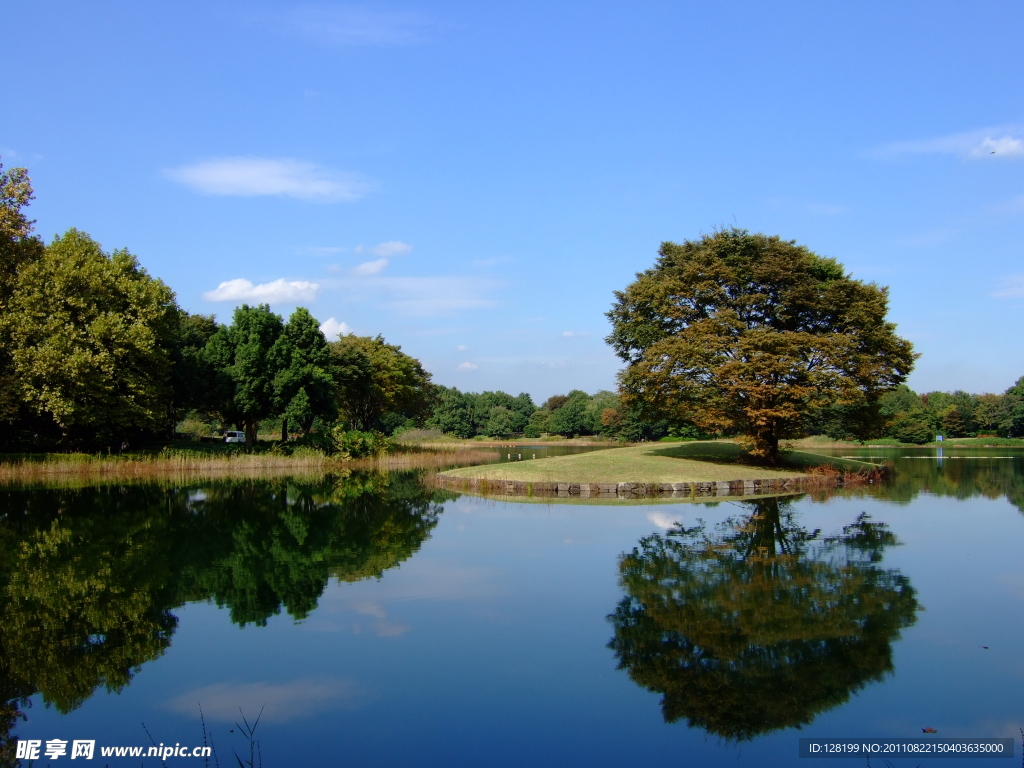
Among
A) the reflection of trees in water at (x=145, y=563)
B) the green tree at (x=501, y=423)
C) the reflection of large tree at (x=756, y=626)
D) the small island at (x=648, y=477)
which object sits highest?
the green tree at (x=501, y=423)

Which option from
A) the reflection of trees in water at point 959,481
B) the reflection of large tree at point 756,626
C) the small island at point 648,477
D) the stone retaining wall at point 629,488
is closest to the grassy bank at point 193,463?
the small island at point 648,477

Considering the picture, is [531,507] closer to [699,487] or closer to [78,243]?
[699,487]

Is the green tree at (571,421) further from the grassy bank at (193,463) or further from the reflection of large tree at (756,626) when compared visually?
the reflection of large tree at (756,626)

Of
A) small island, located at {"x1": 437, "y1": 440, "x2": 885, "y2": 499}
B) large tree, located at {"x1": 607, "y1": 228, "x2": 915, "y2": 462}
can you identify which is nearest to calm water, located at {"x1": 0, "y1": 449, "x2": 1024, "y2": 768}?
small island, located at {"x1": 437, "y1": 440, "x2": 885, "y2": 499}

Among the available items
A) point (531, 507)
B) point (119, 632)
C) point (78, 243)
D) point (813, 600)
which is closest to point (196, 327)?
point (78, 243)

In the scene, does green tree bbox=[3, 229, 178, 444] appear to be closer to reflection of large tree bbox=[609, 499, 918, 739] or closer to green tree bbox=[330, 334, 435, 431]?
green tree bbox=[330, 334, 435, 431]

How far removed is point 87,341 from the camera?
3083 centimetres

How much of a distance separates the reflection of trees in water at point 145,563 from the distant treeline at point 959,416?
66412 millimetres

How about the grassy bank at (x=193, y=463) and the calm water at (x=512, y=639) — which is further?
the grassy bank at (x=193, y=463)

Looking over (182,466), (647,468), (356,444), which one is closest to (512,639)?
(647,468)

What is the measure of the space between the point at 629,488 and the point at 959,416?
79.5 metres

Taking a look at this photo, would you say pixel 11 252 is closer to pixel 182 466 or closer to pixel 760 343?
pixel 182 466

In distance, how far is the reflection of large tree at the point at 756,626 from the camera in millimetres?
6797

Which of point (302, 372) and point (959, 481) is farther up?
point (302, 372)
